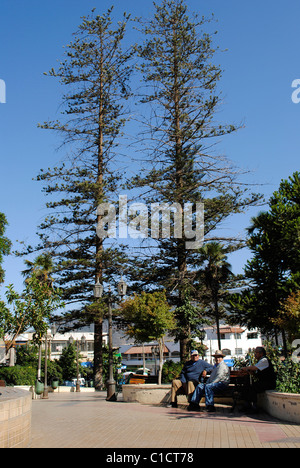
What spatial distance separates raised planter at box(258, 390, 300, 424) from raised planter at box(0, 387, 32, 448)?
4.68 meters

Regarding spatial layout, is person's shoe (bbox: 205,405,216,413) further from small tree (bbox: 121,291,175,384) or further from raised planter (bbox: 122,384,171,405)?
small tree (bbox: 121,291,175,384)

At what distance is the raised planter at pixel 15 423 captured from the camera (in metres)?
6.16

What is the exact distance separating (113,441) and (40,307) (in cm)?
589

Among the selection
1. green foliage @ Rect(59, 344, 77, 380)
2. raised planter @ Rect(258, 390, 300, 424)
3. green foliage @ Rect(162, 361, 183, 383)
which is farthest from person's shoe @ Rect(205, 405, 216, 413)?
green foliage @ Rect(59, 344, 77, 380)

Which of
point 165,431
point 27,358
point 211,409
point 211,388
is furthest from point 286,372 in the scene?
point 27,358

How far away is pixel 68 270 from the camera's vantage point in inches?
1176

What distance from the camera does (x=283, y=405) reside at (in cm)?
912

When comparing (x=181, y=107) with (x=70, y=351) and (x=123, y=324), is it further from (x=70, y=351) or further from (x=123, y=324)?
(x=70, y=351)

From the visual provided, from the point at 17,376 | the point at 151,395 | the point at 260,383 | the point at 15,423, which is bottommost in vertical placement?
the point at 17,376

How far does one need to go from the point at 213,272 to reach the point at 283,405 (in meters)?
20.5

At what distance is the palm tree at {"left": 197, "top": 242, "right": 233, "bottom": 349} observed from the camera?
2838cm

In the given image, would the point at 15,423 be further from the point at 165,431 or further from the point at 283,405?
the point at 283,405

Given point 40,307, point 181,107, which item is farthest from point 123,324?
point 40,307
